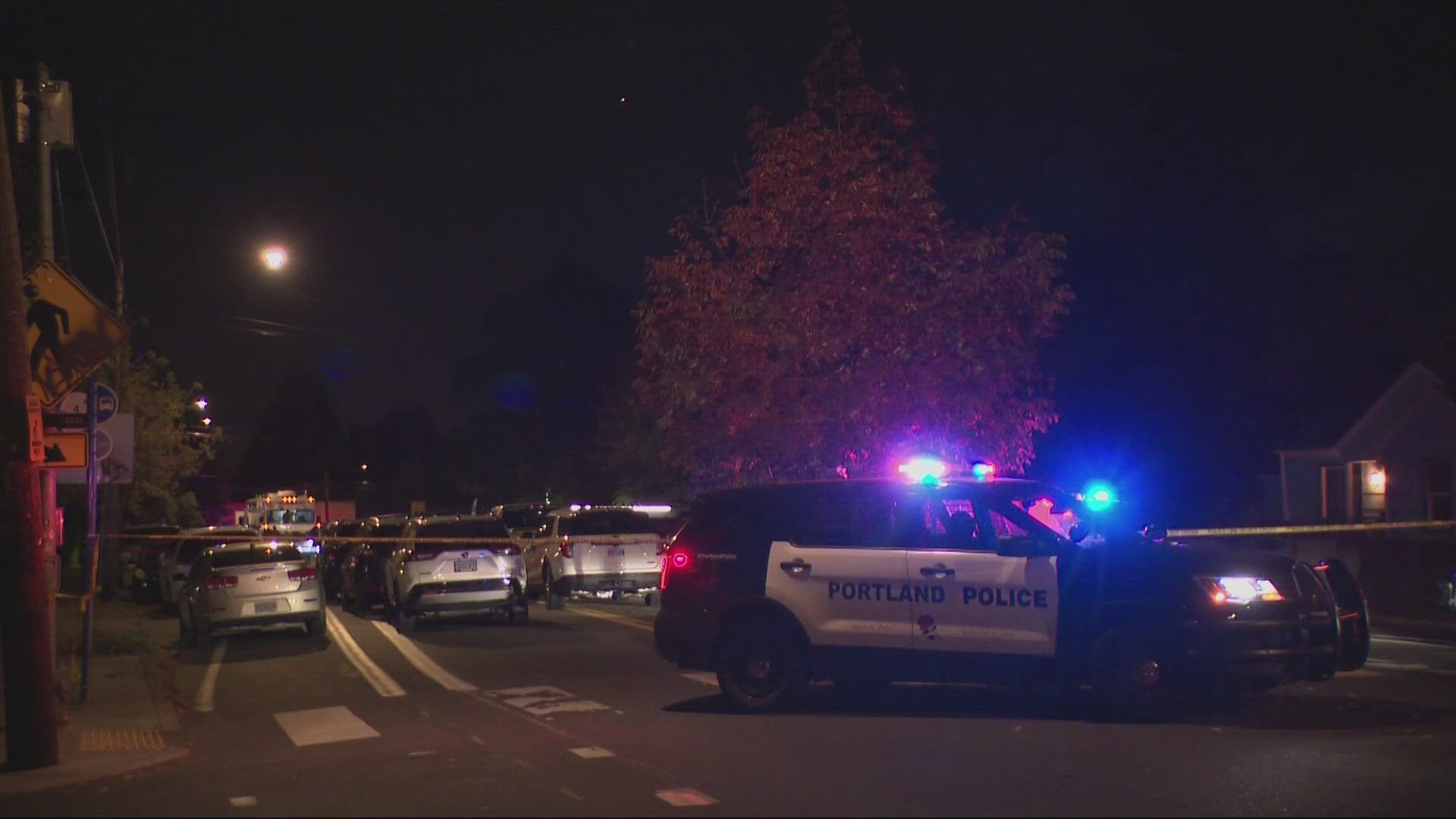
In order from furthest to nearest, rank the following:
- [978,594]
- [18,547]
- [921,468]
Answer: [921,468] < [978,594] < [18,547]

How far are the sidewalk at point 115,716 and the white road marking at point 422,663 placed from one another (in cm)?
257

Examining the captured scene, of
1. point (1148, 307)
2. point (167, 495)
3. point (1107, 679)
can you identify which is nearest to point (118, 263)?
point (167, 495)

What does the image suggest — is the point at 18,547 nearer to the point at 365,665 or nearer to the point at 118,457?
the point at 365,665

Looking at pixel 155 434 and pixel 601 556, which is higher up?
pixel 155 434

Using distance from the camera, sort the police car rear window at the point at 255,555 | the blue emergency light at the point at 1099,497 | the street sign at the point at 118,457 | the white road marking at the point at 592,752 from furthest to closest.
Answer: the police car rear window at the point at 255,555, the street sign at the point at 118,457, the blue emergency light at the point at 1099,497, the white road marking at the point at 592,752

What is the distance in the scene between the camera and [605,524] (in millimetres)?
24750

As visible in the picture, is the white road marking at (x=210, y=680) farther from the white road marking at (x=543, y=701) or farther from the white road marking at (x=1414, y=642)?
the white road marking at (x=1414, y=642)

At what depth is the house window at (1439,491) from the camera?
32812mm

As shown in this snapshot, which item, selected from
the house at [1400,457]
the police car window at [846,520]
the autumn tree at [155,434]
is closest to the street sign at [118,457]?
the police car window at [846,520]

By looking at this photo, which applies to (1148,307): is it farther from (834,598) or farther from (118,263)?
(834,598)

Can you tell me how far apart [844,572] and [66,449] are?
6.39 metres

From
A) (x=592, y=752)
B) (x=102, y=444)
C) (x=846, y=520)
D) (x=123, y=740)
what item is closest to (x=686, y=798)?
(x=592, y=752)

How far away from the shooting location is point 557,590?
24562mm

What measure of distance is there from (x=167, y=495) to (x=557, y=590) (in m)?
17.3
